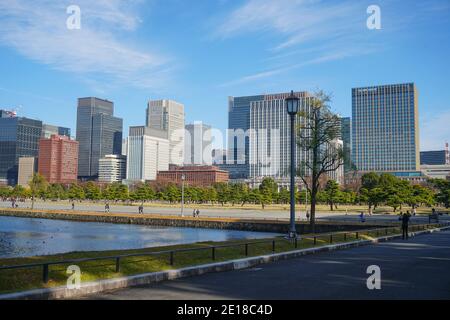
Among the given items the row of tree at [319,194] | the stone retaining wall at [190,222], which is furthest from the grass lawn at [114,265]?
the row of tree at [319,194]

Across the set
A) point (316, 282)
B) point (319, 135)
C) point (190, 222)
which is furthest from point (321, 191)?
point (316, 282)

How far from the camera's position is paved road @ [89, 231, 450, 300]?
11.9 m

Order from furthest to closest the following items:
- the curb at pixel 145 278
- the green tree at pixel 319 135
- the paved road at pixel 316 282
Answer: the green tree at pixel 319 135 < the paved road at pixel 316 282 < the curb at pixel 145 278

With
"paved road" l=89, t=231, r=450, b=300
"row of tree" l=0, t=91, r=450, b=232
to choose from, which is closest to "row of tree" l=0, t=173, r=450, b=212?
"row of tree" l=0, t=91, r=450, b=232

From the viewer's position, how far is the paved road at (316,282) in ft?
38.9

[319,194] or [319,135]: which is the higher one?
[319,135]

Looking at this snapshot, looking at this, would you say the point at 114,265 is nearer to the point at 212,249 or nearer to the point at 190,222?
the point at 212,249

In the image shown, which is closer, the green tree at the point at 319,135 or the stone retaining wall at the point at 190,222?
the green tree at the point at 319,135

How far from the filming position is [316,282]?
45.2ft

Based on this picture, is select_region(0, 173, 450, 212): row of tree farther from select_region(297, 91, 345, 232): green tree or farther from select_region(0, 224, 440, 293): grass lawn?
select_region(0, 224, 440, 293): grass lawn

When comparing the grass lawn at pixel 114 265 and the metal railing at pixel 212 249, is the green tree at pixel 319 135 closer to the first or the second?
the metal railing at pixel 212 249

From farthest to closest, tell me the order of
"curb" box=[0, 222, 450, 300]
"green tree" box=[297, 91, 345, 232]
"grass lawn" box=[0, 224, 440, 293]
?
"green tree" box=[297, 91, 345, 232] < "grass lawn" box=[0, 224, 440, 293] < "curb" box=[0, 222, 450, 300]
